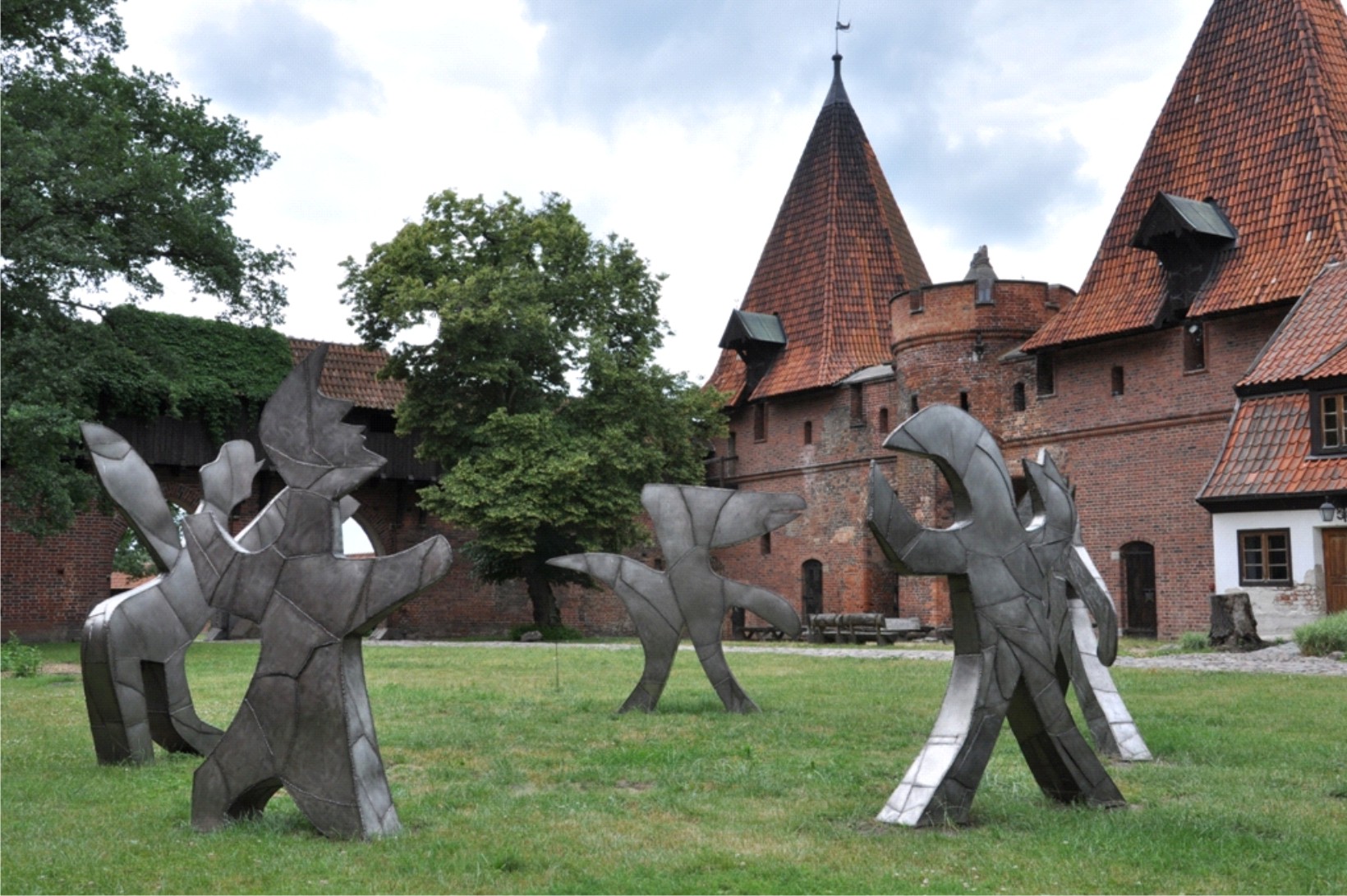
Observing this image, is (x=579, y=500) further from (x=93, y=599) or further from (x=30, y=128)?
(x=30, y=128)

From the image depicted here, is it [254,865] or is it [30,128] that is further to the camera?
[30,128]

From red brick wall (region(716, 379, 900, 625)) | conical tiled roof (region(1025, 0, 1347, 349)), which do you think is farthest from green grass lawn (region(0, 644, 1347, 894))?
red brick wall (region(716, 379, 900, 625))

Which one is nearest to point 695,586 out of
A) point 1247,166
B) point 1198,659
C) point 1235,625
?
point 1198,659

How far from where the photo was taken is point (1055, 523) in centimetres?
785

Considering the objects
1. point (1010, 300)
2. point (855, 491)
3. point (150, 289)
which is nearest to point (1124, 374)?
point (1010, 300)

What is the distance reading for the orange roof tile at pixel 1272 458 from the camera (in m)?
22.0

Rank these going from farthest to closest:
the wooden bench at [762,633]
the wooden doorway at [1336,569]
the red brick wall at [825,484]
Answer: the red brick wall at [825,484], the wooden bench at [762,633], the wooden doorway at [1336,569]

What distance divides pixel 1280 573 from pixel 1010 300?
31.3 feet

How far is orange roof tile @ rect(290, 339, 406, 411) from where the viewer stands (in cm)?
3491

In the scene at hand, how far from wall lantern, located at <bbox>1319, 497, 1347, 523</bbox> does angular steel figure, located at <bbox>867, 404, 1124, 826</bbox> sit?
1609 centimetres

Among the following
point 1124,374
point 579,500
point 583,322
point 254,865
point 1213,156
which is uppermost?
point 1213,156

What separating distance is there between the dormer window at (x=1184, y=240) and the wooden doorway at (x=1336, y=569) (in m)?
5.72

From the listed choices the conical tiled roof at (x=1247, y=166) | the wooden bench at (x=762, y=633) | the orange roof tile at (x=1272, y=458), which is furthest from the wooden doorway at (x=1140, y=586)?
the wooden bench at (x=762, y=633)

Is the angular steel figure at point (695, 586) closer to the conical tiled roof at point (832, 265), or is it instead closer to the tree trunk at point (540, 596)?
the tree trunk at point (540, 596)
